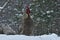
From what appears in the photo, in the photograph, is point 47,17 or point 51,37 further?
point 47,17

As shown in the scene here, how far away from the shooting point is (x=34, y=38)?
847mm

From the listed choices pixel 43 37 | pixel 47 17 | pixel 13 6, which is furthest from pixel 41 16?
pixel 43 37

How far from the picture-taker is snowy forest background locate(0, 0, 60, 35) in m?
3.62

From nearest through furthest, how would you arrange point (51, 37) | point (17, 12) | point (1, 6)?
point (51, 37), point (17, 12), point (1, 6)

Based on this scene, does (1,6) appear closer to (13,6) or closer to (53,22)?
(13,6)

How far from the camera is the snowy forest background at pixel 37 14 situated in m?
3.62

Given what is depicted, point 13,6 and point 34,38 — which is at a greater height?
point 34,38

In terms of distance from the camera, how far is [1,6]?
4.47 meters

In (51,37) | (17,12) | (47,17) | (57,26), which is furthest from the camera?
(17,12)

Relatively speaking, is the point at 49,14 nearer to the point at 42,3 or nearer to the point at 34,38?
the point at 42,3

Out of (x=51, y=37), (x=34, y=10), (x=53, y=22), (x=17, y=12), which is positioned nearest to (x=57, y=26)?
(x=53, y=22)

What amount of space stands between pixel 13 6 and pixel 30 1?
0.44 meters

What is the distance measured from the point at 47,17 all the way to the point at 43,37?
3.10 metres

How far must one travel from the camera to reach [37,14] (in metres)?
4.02
